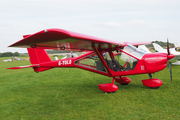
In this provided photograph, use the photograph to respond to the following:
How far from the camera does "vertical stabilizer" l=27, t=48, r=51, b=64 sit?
7.22m

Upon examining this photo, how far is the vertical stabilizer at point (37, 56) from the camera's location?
23.7 ft

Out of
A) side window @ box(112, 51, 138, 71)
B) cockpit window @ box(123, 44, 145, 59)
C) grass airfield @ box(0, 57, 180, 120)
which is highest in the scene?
cockpit window @ box(123, 44, 145, 59)

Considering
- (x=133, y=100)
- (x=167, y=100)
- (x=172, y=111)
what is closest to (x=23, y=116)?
(x=133, y=100)

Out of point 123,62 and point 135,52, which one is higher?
point 135,52

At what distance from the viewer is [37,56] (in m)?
7.27

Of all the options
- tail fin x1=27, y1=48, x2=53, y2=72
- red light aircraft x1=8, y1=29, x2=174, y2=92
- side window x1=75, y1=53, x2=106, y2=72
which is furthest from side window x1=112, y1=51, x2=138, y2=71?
tail fin x1=27, y1=48, x2=53, y2=72

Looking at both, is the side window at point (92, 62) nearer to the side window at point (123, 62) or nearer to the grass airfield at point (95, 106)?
the side window at point (123, 62)

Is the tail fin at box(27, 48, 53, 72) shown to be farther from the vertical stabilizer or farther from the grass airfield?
the grass airfield

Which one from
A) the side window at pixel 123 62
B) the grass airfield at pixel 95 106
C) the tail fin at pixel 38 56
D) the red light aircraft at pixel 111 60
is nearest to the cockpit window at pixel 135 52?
the red light aircraft at pixel 111 60

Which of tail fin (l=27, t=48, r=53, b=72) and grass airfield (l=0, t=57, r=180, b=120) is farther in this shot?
tail fin (l=27, t=48, r=53, b=72)

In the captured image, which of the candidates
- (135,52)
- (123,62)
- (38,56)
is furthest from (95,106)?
(38,56)

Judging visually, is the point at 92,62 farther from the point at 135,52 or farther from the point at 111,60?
the point at 135,52

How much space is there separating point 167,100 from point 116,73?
2.19 m

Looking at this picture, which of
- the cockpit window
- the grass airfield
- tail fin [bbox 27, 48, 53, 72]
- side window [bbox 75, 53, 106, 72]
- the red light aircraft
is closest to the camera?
the grass airfield
